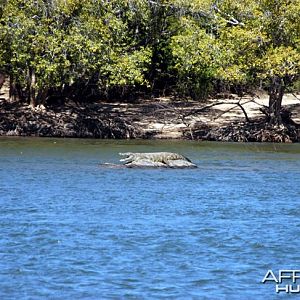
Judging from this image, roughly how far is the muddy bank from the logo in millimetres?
24469

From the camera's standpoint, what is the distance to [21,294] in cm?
1129

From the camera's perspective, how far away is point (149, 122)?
127ft

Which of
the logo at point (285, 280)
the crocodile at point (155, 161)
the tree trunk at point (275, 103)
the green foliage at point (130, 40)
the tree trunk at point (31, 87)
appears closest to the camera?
the logo at point (285, 280)

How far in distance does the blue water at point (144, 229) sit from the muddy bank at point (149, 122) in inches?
370

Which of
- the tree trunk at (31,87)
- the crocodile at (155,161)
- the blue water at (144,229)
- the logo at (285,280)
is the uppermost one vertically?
the tree trunk at (31,87)

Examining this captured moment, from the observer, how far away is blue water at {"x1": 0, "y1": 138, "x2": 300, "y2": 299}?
38.9 feet

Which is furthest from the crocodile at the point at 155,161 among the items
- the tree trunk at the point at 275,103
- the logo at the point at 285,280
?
the logo at the point at 285,280

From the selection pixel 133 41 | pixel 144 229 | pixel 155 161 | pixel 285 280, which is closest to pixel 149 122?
pixel 133 41

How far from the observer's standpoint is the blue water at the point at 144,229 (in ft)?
38.9

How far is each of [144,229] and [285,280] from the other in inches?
163

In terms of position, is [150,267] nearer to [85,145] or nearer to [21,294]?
[21,294]

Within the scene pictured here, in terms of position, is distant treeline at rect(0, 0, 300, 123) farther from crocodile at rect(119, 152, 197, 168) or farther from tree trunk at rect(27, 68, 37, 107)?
crocodile at rect(119, 152, 197, 168)

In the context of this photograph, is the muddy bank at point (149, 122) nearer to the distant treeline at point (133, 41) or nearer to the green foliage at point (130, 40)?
the distant treeline at point (133, 41)

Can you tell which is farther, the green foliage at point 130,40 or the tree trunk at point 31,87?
the tree trunk at point 31,87
